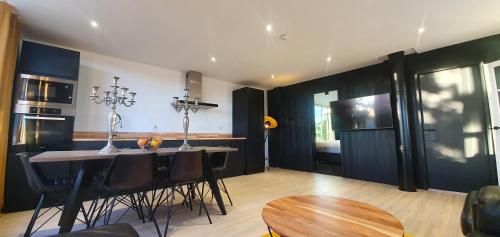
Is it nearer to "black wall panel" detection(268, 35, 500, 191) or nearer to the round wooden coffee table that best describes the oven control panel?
the round wooden coffee table

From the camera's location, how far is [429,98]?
3.59 metres

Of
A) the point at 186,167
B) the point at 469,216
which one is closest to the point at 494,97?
the point at 469,216

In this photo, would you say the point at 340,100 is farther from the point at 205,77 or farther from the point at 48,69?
the point at 48,69

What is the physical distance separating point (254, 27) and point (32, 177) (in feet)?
9.47

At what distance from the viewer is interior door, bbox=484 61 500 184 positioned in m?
2.83

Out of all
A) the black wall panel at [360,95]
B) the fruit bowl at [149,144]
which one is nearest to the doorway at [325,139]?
the black wall panel at [360,95]

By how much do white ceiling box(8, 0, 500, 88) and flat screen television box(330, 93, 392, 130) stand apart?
84cm

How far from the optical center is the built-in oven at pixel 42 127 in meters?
2.61

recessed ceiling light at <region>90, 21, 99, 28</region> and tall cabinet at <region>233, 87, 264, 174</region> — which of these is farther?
tall cabinet at <region>233, 87, 264, 174</region>

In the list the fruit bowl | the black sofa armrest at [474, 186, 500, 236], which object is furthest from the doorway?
the black sofa armrest at [474, 186, 500, 236]

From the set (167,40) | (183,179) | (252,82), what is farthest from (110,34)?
(252,82)

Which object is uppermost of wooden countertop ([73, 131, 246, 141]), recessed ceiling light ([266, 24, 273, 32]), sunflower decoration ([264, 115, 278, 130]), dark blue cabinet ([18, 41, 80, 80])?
recessed ceiling light ([266, 24, 273, 32])

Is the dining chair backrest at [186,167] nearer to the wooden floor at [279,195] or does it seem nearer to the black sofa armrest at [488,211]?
the wooden floor at [279,195]

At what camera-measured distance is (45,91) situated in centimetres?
283
